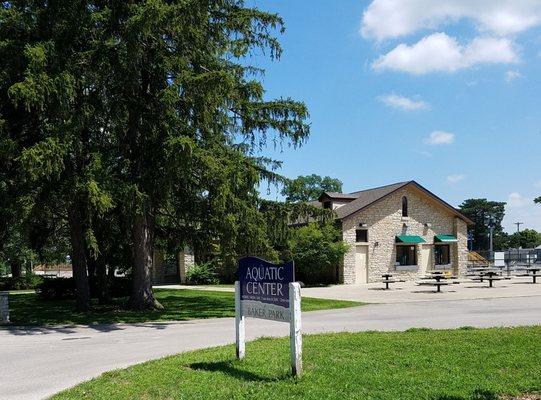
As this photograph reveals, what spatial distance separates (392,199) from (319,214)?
1973 centimetres

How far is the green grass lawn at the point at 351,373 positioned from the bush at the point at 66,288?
1979 centimetres

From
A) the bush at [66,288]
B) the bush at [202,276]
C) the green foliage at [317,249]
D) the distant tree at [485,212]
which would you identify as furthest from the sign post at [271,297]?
the distant tree at [485,212]

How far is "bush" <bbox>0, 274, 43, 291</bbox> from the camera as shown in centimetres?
4081

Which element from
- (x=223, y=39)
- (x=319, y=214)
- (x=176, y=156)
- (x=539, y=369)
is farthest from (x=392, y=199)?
(x=539, y=369)

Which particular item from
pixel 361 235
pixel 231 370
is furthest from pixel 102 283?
pixel 361 235

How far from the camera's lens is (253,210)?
18.5 m

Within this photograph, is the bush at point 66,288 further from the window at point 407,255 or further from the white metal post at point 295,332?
the white metal post at point 295,332

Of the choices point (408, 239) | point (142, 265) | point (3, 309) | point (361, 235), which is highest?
point (361, 235)

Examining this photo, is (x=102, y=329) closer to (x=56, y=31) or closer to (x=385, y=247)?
(x=56, y=31)

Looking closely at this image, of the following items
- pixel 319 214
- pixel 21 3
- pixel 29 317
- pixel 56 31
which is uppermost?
pixel 21 3

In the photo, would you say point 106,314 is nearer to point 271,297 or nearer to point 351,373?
point 271,297

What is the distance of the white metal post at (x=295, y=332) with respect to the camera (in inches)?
291

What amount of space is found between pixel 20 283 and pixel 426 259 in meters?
28.7

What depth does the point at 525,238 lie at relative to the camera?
119125mm
